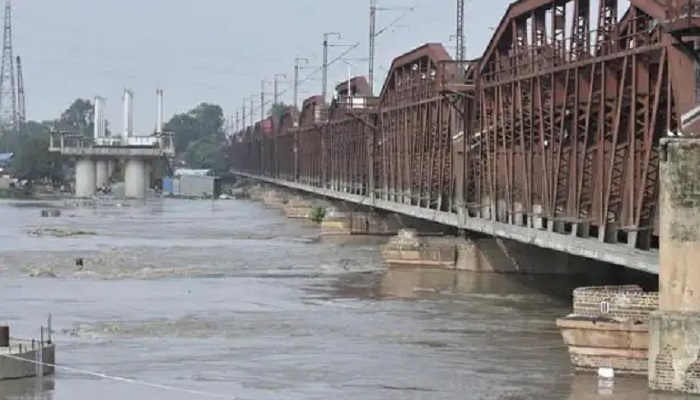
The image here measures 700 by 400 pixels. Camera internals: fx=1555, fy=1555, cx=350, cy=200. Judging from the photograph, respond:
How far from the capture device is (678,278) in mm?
34938

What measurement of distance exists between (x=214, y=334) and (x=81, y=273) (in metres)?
27.6

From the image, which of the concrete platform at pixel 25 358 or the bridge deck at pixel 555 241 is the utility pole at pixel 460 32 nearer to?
the bridge deck at pixel 555 241

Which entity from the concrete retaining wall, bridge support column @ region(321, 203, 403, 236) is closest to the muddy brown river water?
the concrete retaining wall

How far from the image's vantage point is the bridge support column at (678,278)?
3466 cm

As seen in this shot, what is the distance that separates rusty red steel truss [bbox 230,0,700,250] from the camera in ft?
146

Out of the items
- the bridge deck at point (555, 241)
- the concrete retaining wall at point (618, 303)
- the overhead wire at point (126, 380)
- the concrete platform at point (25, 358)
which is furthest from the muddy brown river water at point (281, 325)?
the bridge deck at point (555, 241)

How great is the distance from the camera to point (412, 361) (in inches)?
1699

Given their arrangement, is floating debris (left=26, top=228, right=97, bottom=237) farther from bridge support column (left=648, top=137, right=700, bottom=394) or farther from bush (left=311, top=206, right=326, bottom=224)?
bridge support column (left=648, top=137, right=700, bottom=394)

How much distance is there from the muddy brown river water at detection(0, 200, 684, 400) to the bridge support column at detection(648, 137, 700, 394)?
1091 mm

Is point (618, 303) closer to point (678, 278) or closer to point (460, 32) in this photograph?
point (678, 278)

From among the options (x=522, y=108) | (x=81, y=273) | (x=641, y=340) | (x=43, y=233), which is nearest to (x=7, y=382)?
(x=641, y=340)

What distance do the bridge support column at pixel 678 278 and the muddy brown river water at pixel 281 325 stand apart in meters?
1.09

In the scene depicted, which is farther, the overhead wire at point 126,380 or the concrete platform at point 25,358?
the concrete platform at point 25,358

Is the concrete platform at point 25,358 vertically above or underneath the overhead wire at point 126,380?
above
